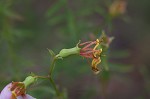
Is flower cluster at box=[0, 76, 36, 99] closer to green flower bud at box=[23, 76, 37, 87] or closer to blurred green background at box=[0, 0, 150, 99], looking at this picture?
green flower bud at box=[23, 76, 37, 87]

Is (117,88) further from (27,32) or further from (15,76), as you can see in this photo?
(15,76)

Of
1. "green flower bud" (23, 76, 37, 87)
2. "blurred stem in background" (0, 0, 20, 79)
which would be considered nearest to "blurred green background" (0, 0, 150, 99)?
"blurred stem in background" (0, 0, 20, 79)

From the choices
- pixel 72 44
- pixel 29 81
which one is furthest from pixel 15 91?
pixel 72 44

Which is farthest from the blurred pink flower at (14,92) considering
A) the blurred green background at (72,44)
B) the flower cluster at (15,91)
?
the blurred green background at (72,44)

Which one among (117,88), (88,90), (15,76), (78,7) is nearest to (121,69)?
(88,90)

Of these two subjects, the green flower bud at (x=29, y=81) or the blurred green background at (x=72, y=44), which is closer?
the green flower bud at (x=29, y=81)

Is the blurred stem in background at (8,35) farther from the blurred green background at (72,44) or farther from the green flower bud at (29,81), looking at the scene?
the green flower bud at (29,81)

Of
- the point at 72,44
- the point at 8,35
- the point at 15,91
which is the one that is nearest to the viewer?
the point at 15,91

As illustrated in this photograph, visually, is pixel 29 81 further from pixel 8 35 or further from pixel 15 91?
pixel 8 35
